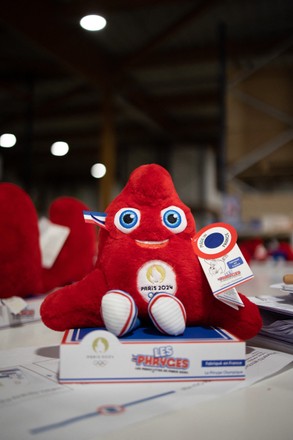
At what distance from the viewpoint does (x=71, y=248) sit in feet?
3.37

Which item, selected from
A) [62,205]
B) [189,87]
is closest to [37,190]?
[189,87]

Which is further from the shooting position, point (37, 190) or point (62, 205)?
point (37, 190)

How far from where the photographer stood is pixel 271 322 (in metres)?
0.60

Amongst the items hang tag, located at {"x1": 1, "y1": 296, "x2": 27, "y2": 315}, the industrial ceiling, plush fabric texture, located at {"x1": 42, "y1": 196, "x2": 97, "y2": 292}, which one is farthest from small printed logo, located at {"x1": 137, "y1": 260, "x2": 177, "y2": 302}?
the industrial ceiling

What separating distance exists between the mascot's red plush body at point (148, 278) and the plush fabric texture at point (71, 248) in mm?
484

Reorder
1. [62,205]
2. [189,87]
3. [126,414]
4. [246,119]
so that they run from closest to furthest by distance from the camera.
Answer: [126,414]
[62,205]
[246,119]
[189,87]

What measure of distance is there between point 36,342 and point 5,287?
6.6 inches

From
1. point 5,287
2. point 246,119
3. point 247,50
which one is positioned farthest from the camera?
point 247,50

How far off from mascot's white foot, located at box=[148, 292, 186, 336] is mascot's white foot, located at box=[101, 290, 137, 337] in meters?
0.02

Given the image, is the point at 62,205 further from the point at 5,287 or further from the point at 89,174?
the point at 89,174

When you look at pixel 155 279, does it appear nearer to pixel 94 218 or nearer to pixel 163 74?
pixel 94 218

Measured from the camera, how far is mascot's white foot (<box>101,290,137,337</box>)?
43cm

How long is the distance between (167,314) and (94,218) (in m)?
0.17

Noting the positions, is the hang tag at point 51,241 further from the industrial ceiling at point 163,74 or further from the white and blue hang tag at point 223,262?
the industrial ceiling at point 163,74
